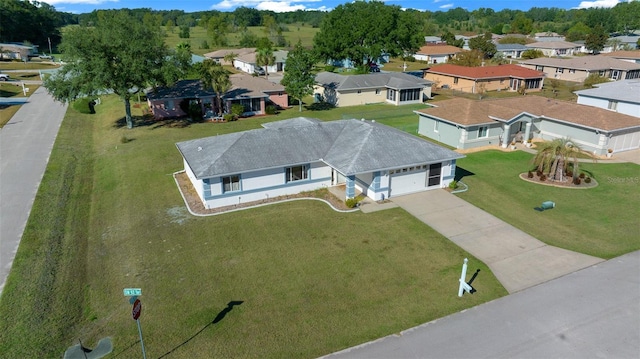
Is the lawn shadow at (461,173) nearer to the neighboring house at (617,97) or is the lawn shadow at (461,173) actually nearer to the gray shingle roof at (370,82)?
A: the neighboring house at (617,97)

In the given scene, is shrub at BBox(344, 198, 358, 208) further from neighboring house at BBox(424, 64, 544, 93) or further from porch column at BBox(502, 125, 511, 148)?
neighboring house at BBox(424, 64, 544, 93)

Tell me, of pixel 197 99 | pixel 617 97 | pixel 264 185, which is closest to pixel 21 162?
pixel 197 99

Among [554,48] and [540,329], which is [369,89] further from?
[554,48]

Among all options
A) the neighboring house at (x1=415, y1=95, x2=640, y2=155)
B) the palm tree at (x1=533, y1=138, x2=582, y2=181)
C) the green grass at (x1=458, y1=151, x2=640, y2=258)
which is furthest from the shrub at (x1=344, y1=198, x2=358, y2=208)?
the neighboring house at (x1=415, y1=95, x2=640, y2=155)

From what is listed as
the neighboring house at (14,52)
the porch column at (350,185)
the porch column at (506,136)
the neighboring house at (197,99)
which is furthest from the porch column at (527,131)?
the neighboring house at (14,52)

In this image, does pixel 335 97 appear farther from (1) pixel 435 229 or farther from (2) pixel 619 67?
(2) pixel 619 67
